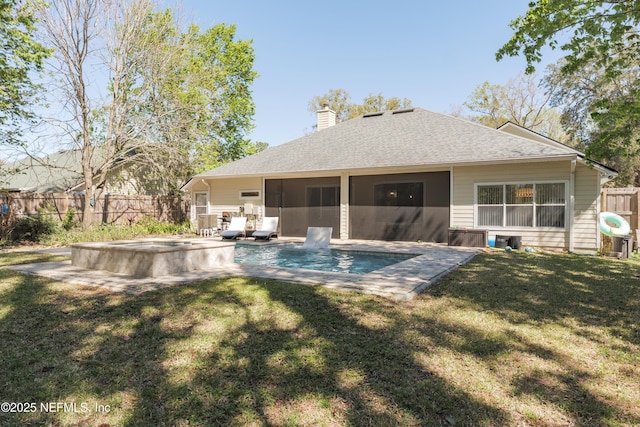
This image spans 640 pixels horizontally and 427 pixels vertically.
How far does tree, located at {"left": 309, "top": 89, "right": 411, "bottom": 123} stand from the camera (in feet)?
119

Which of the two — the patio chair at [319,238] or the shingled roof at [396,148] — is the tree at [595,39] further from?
the patio chair at [319,238]

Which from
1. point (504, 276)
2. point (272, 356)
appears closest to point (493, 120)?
point (504, 276)

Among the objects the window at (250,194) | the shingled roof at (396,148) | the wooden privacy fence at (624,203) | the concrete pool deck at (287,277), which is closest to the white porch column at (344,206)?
the shingled roof at (396,148)

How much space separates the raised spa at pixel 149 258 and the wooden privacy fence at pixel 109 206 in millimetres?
9101

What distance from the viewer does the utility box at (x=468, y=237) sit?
11.4 m

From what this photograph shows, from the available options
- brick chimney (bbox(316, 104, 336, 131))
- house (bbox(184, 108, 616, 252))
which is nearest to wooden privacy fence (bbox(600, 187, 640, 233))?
house (bbox(184, 108, 616, 252))

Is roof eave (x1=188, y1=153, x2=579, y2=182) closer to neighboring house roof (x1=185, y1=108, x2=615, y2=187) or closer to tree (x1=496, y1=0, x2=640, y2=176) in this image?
neighboring house roof (x1=185, y1=108, x2=615, y2=187)

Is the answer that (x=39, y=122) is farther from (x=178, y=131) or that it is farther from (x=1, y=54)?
(x=178, y=131)

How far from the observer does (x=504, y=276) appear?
6.67 metres

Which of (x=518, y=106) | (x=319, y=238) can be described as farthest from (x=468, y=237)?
(x=518, y=106)

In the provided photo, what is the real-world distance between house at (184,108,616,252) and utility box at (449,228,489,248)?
0.66m

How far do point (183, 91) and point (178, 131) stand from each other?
180 inches

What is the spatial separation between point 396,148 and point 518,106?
2322 centimetres

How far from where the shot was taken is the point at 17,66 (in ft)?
47.8
